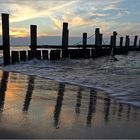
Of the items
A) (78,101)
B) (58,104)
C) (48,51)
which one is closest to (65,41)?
(48,51)

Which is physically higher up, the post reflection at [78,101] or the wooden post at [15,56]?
the post reflection at [78,101]

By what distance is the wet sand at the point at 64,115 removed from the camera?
176 inches

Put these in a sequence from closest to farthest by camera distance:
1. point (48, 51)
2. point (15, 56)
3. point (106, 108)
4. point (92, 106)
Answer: point (106, 108) < point (92, 106) < point (15, 56) < point (48, 51)

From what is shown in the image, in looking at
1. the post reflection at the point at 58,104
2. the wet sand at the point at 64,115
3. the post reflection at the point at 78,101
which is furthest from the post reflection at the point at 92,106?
the post reflection at the point at 58,104

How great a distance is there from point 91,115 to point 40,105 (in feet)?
3.77

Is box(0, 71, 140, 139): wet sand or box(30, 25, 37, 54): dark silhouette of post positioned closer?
box(0, 71, 140, 139): wet sand

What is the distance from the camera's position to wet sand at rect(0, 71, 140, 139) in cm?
448

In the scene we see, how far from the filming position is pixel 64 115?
550 cm

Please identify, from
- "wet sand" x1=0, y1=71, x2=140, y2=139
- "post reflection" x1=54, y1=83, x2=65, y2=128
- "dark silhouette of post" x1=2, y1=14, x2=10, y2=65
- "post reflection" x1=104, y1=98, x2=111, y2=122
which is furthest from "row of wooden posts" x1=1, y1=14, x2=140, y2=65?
"post reflection" x1=104, y1=98, x2=111, y2=122

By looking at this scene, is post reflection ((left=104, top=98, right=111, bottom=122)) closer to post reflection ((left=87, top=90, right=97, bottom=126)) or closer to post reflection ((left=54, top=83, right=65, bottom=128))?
post reflection ((left=87, top=90, right=97, bottom=126))

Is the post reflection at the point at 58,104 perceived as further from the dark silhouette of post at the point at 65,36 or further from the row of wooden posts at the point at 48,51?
the dark silhouette of post at the point at 65,36

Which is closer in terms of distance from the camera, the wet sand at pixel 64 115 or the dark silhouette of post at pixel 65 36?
the wet sand at pixel 64 115

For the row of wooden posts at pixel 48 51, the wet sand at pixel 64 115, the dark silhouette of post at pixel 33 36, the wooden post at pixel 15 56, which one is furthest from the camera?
the dark silhouette of post at pixel 33 36

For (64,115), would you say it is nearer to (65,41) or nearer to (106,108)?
(106,108)
